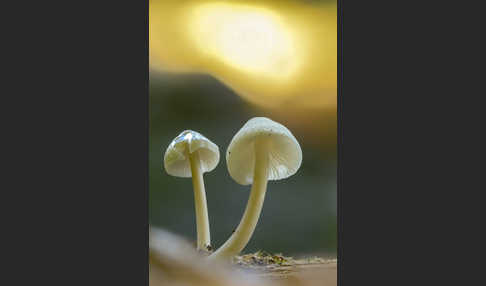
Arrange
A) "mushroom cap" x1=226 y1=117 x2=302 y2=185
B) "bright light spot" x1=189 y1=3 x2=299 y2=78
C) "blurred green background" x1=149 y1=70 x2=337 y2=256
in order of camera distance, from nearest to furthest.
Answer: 1. "mushroom cap" x1=226 y1=117 x2=302 y2=185
2. "blurred green background" x1=149 y1=70 x2=337 y2=256
3. "bright light spot" x1=189 y1=3 x2=299 y2=78

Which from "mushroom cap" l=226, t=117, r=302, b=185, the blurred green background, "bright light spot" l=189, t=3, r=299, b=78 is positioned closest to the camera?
"mushroom cap" l=226, t=117, r=302, b=185

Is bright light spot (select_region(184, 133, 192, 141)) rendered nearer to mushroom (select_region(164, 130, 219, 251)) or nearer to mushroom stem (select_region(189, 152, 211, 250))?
mushroom (select_region(164, 130, 219, 251))

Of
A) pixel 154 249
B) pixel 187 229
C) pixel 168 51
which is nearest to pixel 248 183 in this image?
pixel 187 229

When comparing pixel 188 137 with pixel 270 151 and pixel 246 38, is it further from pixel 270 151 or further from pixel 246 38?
pixel 246 38

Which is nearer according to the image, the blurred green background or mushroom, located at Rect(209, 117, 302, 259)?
mushroom, located at Rect(209, 117, 302, 259)

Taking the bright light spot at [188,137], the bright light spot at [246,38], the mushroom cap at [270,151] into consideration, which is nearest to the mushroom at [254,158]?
the mushroom cap at [270,151]

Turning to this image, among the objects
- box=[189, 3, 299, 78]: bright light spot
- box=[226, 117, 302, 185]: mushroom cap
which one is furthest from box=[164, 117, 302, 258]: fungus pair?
box=[189, 3, 299, 78]: bright light spot

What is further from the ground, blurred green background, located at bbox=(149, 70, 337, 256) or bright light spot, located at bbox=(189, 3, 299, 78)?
bright light spot, located at bbox=(189, 3, 299, 78)

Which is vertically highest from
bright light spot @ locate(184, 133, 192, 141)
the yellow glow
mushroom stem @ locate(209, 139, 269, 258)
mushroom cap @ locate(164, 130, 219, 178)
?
the yellow glow
